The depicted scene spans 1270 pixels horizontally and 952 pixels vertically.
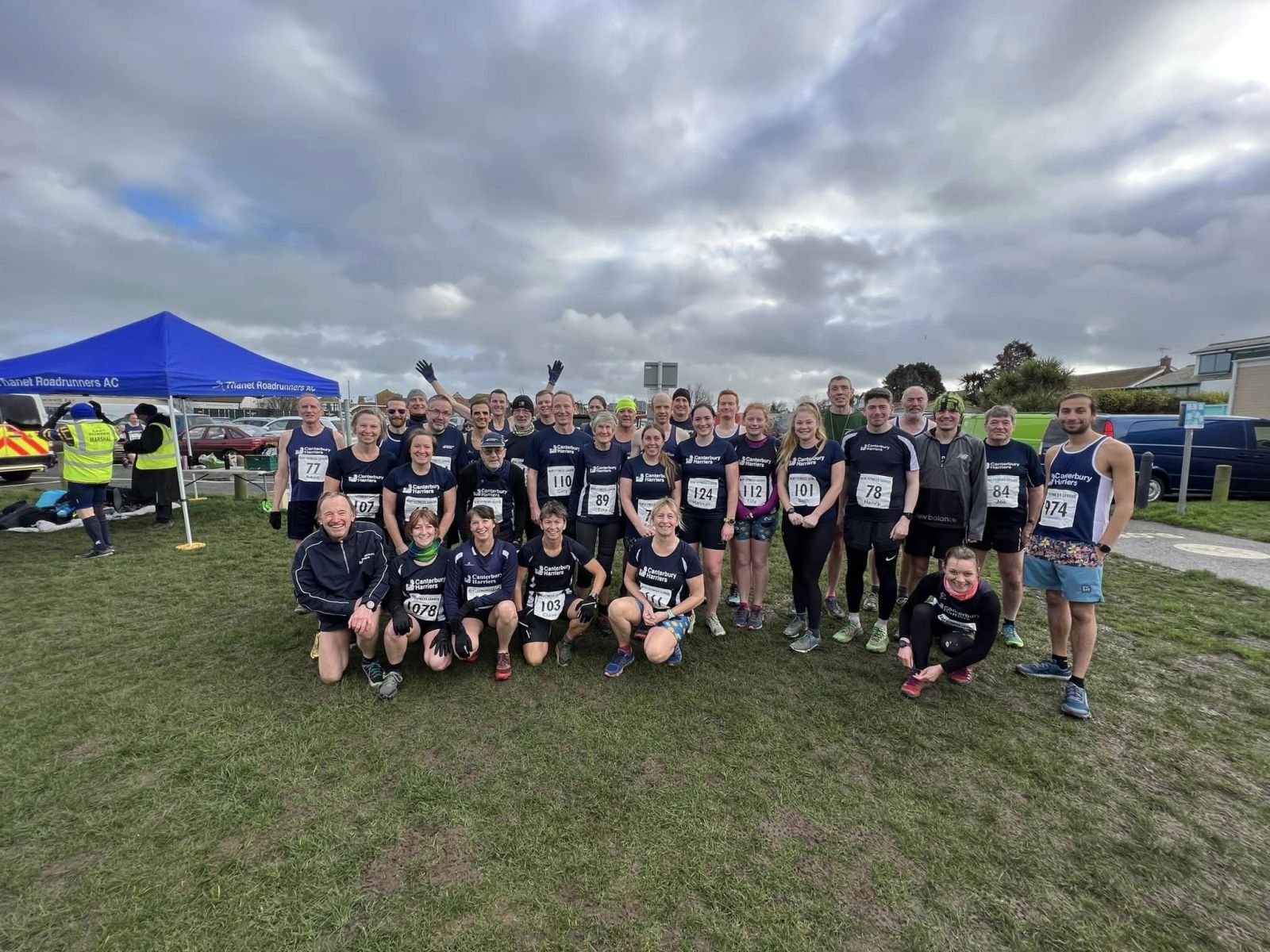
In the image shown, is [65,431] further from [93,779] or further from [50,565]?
[93,779]

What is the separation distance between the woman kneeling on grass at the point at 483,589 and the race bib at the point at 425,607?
19 cm

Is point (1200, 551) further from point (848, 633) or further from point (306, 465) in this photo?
point (306, 465)

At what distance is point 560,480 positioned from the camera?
14.4ft

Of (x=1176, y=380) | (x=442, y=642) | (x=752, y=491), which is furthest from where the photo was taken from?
(x=1176, y=380)

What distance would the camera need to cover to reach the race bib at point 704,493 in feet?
13.5

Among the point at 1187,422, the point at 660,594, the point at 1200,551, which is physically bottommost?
the point at 1200,551

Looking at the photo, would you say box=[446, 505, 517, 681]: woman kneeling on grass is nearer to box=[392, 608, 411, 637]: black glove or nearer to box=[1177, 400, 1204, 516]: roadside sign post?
box=[392, 608, 411, 637]: black glove

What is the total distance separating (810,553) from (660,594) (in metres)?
1.18

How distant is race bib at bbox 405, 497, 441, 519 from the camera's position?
4078mm

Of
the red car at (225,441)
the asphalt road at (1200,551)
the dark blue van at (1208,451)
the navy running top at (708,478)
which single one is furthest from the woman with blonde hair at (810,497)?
the red car at (225,441)

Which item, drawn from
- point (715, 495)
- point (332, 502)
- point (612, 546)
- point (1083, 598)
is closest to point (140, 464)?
point (332, 502)

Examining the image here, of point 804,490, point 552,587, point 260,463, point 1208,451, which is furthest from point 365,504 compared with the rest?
point 1208,451

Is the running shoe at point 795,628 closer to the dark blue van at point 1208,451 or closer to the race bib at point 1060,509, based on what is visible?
the race bib at point 1060,509

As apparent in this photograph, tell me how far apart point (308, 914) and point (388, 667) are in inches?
73.0
